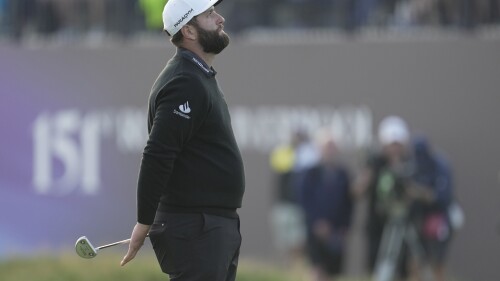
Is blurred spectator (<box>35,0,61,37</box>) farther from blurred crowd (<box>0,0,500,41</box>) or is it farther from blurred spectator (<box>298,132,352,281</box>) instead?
A: blurred spectator (<box>298,132,352,281</box>)

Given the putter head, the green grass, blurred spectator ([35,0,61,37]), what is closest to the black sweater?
the putter head

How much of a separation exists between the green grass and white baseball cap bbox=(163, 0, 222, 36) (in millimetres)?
6071

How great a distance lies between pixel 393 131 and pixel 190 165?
689 cm

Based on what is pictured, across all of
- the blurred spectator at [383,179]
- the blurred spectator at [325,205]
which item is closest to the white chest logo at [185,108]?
the blurred spectator at [383,179]

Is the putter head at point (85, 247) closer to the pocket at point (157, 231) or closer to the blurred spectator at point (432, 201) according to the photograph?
the pocket at point (157, 231)

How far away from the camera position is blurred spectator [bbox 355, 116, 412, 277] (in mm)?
12695

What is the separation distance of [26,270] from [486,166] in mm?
4900

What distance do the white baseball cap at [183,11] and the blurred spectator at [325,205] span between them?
698 centimetres

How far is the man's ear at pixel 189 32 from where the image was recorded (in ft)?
20.1

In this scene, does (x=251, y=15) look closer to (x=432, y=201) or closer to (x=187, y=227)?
(x=432, y=201)

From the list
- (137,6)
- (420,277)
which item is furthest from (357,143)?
(137,6)

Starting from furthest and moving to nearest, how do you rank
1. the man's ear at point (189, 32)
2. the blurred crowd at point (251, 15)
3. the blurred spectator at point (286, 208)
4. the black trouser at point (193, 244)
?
the blurred spectator at point (286, 208) < the blurred crowd at point (251, 15) < the man's ear at point (189, 32) < the black trouser at point (193, 244)

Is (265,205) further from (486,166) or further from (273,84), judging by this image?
(486,166)

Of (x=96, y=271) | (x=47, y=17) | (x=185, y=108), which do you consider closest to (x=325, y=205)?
(x=96, y=271)
